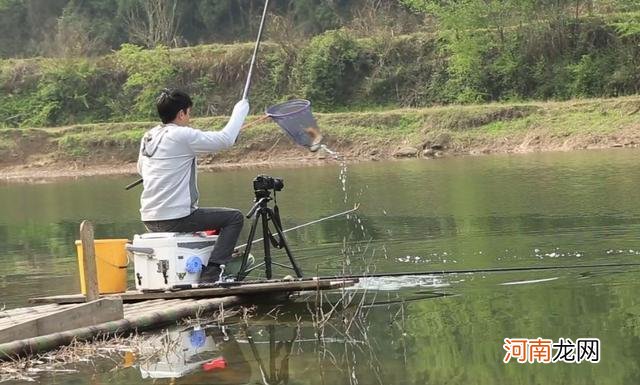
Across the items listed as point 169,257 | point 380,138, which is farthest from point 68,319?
point 380,138

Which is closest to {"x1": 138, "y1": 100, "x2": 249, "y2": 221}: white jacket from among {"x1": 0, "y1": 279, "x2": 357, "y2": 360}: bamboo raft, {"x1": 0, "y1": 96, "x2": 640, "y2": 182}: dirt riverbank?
{"x1": 0, "y1": 279, "x2": 357, "y2": 360}: bamboo raft

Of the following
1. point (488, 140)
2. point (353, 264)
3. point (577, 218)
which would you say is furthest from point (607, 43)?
point (353, 264)

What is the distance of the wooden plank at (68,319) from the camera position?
6859mm

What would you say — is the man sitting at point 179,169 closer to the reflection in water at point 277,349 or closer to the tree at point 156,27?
the reflection in water at point 277,349

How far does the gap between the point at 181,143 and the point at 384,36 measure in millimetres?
35103

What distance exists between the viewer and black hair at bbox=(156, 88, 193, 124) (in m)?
7.94

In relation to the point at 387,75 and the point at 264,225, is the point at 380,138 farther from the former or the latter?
the point at 264,225

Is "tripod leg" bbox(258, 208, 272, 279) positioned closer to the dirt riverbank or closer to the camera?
the camera

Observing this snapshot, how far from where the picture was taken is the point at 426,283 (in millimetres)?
8914

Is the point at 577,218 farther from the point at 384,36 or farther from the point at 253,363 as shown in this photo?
the point at 384,36

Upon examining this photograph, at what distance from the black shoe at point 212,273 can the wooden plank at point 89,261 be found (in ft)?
3.08

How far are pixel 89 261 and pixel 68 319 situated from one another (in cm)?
64

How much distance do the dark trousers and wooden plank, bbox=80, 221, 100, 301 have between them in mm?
582

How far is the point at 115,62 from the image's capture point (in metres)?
45.8
